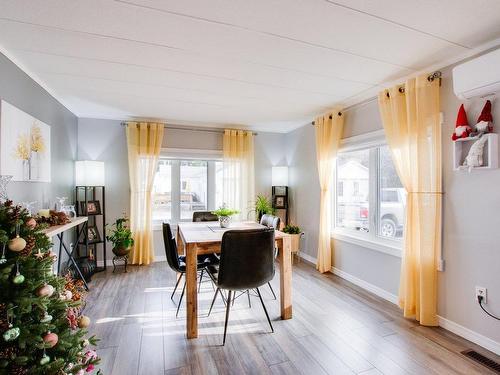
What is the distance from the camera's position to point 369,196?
3.31 meters

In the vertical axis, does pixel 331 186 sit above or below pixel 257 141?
below

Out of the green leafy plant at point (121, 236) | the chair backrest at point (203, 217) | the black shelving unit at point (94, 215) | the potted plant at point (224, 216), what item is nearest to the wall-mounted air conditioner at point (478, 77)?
the potted plant at point (224, 216)

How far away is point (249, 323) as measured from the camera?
247 centimetres

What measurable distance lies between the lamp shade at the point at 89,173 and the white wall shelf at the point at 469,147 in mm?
4281

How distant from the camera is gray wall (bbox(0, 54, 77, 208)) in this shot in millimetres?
2252

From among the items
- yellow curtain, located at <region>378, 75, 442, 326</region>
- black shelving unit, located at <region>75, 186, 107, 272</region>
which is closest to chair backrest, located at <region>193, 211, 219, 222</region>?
black shelving unit, located at <region>75, 186, 107, 272</region>

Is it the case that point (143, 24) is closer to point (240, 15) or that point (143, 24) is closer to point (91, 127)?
point (240, 15)

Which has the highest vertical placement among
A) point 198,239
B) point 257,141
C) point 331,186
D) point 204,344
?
point 257,141

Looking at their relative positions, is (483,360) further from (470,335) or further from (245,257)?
(245,257)

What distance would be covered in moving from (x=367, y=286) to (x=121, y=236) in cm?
344

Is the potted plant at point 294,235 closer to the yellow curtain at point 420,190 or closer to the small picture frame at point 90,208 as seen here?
the yellow curtain at point 420,190

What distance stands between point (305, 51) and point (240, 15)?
68cm

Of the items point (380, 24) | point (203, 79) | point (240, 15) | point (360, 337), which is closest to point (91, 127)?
point (203, 79)

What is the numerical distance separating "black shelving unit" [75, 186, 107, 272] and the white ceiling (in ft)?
4.68
